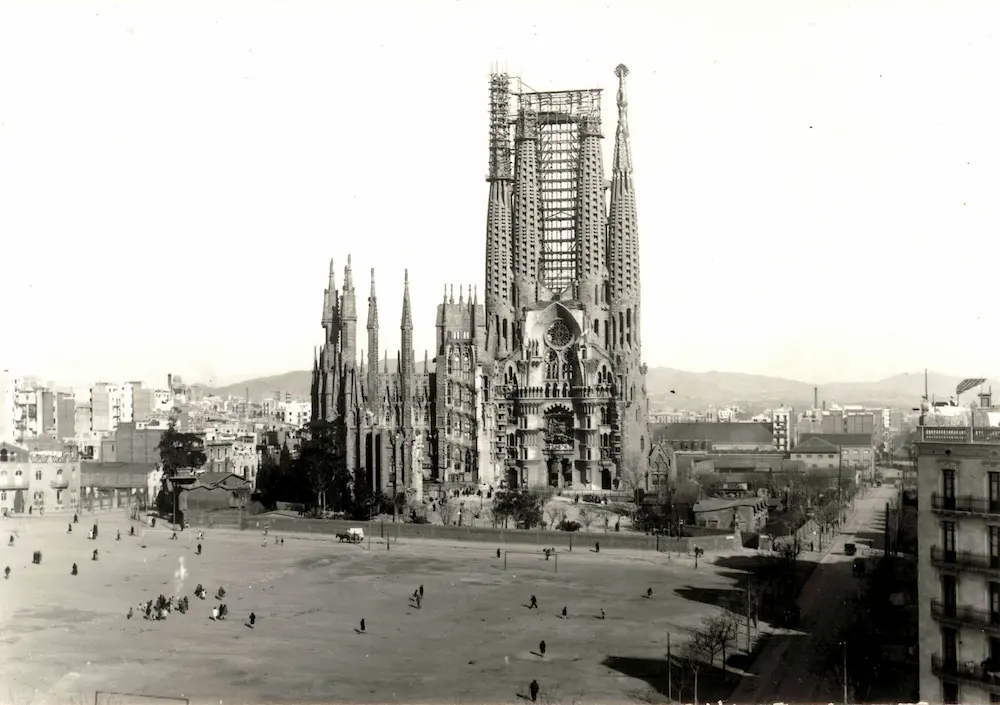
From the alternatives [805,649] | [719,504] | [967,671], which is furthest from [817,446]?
[967,671]

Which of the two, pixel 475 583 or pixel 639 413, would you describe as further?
pixel 639 413

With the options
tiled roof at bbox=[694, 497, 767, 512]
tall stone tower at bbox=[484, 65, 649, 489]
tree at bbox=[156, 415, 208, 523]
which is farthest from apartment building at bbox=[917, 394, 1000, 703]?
tall stone tower at bbox=[484, 65, 649, 489]

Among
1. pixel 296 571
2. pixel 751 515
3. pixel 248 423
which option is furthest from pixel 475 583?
pixel 248 423

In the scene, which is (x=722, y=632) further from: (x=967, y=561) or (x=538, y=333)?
(x=538, y=333)

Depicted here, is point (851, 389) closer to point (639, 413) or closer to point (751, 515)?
A: point (751, 515)

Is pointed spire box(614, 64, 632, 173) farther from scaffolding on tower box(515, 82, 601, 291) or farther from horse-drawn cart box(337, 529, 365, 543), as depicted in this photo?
horse-drawn cart box(337, 529, 365, 543)
